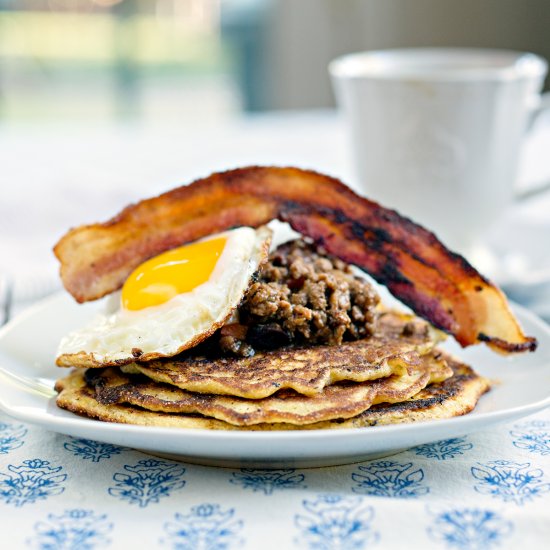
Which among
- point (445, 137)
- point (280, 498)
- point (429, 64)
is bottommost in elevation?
point (280, 498)

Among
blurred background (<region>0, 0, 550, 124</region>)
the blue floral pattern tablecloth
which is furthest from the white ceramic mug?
blurred background (<region>0, 0, 550, 124</region>)

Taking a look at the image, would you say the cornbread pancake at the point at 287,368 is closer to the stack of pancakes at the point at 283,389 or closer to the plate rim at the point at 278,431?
the stack of pancakes at the point at 283,389

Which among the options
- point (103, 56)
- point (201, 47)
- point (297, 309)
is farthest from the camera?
point (201, 47)

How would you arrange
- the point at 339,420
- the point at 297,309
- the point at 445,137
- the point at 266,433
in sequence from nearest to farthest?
1. the point at 266,433
2. the point at 339,420
3. the point at 297,309
4. the point at 445,137

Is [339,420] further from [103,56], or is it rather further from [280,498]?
[103,56]

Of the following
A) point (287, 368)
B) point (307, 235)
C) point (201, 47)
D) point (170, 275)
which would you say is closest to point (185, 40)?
point (201, 47)

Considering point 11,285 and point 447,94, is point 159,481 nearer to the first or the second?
point 11,285

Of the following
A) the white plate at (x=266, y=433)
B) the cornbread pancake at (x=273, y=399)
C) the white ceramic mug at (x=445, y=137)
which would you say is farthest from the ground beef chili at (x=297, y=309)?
the white ceramic mug at (x=445, y=137)
